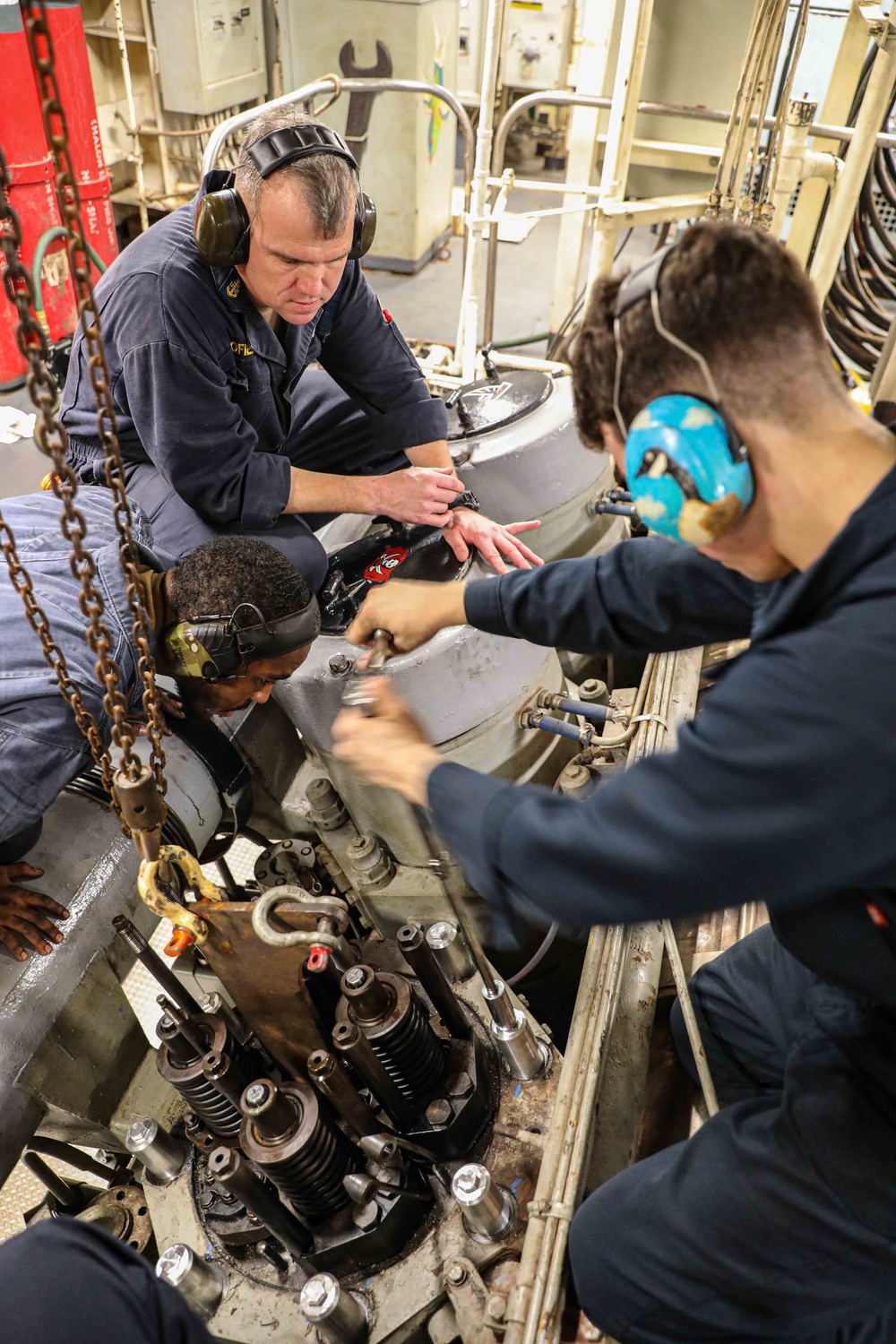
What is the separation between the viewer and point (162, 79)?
5.57 meters

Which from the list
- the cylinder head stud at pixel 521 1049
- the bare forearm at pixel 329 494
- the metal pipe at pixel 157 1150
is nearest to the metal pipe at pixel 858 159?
the bare forearm at pixel 329 494

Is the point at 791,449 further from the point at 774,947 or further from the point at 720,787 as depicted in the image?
the point at 774,947

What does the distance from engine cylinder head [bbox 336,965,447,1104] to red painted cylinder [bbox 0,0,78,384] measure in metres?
3.52

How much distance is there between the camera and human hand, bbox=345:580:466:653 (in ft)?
5.41

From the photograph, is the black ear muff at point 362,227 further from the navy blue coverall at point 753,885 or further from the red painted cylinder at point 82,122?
the red painted cylinder at point 82,122

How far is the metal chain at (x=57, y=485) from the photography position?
1.06 m

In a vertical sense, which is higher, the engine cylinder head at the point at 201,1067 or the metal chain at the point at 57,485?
the metal chain at the point at 57,485

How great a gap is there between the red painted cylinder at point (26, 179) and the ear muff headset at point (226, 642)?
293 cm

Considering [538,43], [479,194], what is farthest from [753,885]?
[538,43]

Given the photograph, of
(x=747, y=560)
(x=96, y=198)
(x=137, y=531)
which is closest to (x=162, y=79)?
(x=96, y=198)

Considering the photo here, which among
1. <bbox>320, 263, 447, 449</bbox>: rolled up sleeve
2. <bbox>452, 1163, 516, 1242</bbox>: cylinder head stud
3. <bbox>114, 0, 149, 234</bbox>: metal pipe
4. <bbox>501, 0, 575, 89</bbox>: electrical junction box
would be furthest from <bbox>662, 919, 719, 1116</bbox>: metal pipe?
<bbox>501, 0, 575, 89</bbox>: electrical junction box

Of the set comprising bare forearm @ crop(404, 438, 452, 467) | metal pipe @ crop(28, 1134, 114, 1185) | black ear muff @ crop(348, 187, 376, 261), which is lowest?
metal pipe @ crop(28, 1134, 114, 1185)

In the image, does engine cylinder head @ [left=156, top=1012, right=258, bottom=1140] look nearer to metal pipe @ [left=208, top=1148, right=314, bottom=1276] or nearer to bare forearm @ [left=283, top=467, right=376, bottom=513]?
metal pipe @ [left=208, top=1148, right=314, bottom=1276]

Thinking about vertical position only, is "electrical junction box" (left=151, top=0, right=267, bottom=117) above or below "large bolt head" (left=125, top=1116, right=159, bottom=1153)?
above
